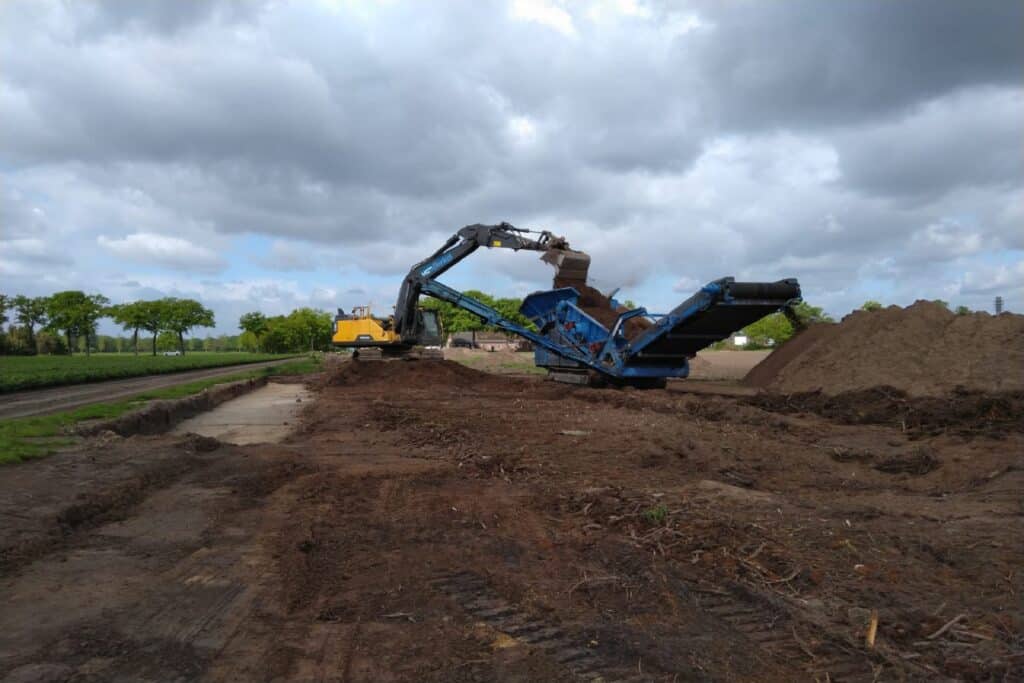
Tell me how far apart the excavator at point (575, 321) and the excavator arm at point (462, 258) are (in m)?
0.03

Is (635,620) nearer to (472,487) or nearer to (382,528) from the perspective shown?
(382,528)

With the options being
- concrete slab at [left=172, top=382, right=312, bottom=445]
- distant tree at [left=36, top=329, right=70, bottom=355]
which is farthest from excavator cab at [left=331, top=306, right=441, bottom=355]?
distant tree at [left=36, top=329, right=70, bottom=355]

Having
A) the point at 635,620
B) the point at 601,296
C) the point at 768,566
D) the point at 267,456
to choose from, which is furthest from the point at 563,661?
→ the point at 601,296

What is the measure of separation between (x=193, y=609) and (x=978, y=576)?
4877mm

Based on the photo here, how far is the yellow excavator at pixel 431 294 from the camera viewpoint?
828 inches

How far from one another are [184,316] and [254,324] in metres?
32.9

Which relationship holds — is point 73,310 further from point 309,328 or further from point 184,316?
point 309,328

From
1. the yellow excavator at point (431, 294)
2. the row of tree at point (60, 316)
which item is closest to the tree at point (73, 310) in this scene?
the row of tree at point (60, 316)

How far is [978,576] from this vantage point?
4.32 m

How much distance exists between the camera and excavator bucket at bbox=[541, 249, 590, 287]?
2066 centimetres

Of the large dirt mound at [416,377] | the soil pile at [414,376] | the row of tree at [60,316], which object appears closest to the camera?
the large dirt mound at [416,377]

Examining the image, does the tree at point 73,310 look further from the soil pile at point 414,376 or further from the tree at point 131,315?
the soil pile at point 414,376

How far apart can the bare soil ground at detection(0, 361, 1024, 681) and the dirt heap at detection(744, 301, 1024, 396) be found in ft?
26.6

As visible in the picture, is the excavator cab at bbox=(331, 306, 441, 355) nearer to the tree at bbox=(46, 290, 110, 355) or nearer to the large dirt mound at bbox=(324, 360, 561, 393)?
the large dirt mound at bbox=(324, 360, 561, 393)
